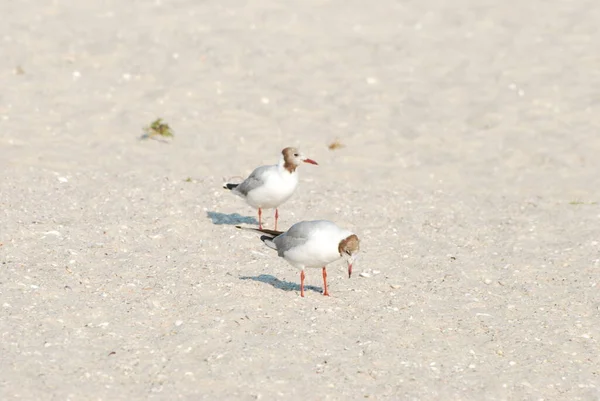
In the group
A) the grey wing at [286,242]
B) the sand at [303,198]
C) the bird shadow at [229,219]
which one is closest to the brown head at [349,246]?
the grey wing at [286,242]

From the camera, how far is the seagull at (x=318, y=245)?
25.2 feet

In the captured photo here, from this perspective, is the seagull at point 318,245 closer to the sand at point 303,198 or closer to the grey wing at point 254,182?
the sand at point 303,198

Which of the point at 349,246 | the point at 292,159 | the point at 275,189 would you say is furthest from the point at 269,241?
the point at 292,159

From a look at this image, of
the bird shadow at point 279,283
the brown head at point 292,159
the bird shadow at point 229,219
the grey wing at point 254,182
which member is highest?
the brown head at point 292,159

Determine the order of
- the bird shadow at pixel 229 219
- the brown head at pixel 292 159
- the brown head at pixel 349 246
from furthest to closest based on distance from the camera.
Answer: the bird shadow at pixel 229 219
the brown head at pixel 292 159
the brown head at pixel 349 246

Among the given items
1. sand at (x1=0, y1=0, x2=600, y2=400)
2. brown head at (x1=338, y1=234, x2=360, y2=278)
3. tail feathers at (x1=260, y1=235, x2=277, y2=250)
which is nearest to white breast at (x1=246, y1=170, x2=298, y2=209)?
sand at (x1=0, y1=0, x2=600, y2=400)

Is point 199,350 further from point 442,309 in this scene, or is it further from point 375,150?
point 375,150

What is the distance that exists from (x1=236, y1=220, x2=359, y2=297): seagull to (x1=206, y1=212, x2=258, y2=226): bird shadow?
8.07 ft

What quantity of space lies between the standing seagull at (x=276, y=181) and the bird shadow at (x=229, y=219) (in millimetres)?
624

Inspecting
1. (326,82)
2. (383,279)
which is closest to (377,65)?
(326,82)

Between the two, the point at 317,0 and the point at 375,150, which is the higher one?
the point at 317,0

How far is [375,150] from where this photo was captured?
13250mm

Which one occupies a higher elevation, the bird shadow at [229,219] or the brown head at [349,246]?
the brown head at [349,246]

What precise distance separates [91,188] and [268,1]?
791cm
